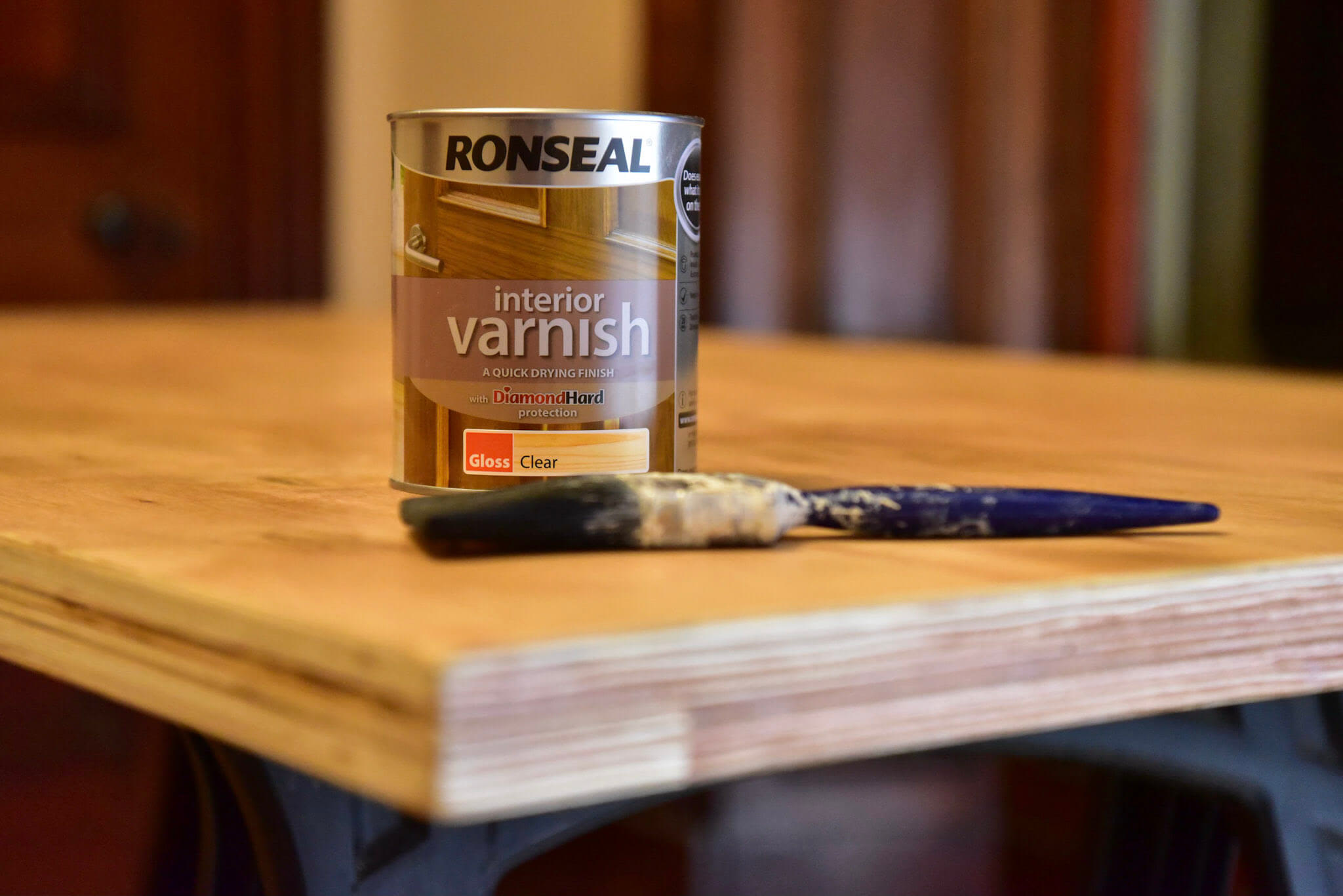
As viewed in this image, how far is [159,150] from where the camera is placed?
114 inches

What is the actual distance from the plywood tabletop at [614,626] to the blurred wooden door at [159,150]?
231 cm

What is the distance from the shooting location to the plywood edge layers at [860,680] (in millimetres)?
307

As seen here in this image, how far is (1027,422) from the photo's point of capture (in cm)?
83

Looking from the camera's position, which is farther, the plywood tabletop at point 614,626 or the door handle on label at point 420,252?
the door handle on label at point 420,252

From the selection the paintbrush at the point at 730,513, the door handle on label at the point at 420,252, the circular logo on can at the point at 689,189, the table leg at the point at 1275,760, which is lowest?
the table leg at the point at 1275,760

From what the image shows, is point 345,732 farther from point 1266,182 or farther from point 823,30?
point 823,30

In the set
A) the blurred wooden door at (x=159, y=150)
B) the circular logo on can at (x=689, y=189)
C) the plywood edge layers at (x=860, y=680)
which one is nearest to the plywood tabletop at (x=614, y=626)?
the plywood edge layers at (x=860, y=680)

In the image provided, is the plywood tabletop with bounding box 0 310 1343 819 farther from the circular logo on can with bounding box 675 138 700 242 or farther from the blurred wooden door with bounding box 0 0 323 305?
the blurred wooden door with bounding box 0 0 323 305

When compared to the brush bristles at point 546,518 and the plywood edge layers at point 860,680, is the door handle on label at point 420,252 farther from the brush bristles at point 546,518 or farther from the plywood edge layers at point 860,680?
the plywood edge layers at point 860,680

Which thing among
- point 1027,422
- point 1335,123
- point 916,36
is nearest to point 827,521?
point 1027,422

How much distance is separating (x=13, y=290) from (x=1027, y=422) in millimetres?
2387

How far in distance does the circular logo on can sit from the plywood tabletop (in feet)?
0.40

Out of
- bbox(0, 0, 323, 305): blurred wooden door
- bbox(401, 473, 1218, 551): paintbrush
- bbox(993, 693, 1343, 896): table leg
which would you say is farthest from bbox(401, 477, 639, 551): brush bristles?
bbox(0, 0, 323, 305): blurred wooden door

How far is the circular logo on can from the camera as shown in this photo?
511mm
